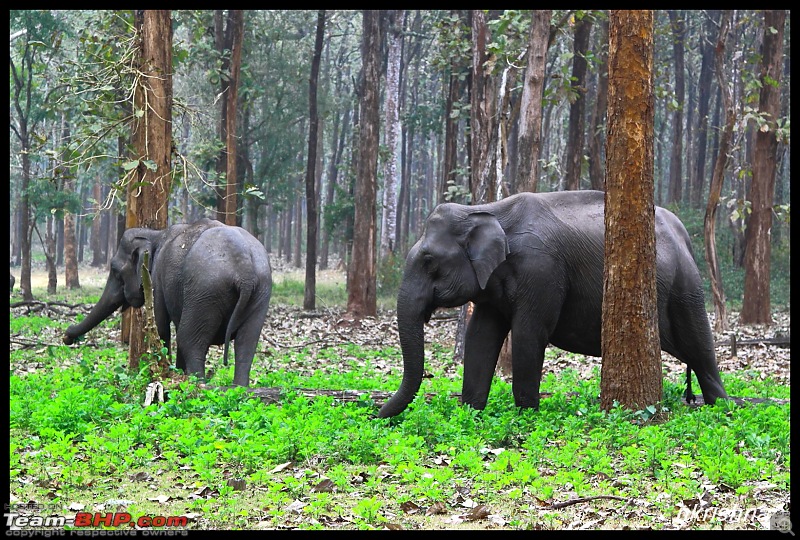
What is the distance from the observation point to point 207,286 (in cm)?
1033

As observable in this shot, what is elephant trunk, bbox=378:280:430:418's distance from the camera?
802 centimetres

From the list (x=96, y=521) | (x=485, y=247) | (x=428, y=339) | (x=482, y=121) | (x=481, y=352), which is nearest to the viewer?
(x=96, y=521)

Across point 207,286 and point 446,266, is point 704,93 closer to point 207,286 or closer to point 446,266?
point 207,286

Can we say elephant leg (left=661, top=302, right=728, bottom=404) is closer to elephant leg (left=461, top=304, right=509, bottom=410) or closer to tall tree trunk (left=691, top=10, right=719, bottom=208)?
Result: elephant leg (left=461, top=304, right=509, bottom=410)

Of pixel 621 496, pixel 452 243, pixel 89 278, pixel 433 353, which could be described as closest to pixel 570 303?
pixel 452 243

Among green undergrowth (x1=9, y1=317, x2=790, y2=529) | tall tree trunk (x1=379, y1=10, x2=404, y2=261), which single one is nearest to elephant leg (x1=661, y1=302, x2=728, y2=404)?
green undergrowth (x1=9, y1=317, x2=790, y2=529)

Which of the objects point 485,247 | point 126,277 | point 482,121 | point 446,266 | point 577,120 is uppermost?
point 577,120

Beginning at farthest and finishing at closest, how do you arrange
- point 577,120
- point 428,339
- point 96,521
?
point 577,120, point 428,339, point 96,521

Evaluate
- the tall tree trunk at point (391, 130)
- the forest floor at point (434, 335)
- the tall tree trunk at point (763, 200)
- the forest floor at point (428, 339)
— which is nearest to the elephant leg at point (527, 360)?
the forest floor at point (434, 335)

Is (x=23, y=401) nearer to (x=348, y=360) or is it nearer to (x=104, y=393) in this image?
(x=104, y=393)

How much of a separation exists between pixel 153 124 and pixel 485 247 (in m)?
4.55

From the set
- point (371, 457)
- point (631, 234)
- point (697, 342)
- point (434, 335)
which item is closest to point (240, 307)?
point (371, 457)

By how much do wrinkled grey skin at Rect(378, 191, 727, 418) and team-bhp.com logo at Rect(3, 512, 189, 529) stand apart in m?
3.07

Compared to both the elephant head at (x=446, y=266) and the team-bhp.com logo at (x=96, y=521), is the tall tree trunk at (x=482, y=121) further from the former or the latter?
the team-bhp.com logo at (x=96, y=521)
